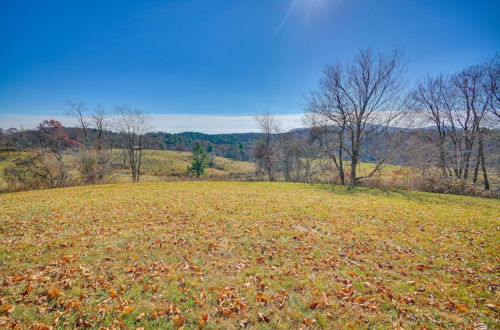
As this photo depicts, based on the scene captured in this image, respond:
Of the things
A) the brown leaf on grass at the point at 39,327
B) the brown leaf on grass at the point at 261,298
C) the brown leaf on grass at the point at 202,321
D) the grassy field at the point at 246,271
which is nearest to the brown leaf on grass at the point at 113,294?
the grassy field at the point at 246,271

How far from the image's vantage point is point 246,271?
4309 mm

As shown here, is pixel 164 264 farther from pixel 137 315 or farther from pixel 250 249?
pixel 250 249

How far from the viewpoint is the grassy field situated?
120 inches

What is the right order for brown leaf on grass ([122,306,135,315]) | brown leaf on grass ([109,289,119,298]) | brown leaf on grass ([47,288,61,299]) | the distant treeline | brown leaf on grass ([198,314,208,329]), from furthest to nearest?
the distant treeline → brown leaf on grass ([109,289,119,298]) → brown leaf on grass ([47,288,61,299]) → brown leaf on grass ([122,306,135,315]) → brown leaf on grass ([198,314,208,329])

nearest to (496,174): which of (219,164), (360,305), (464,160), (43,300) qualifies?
(464,160)

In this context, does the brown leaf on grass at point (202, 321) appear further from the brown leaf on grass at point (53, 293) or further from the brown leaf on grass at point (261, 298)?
the brown leaf on grass at point (53, 293)

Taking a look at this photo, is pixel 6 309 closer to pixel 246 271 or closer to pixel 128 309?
pixel 128 309

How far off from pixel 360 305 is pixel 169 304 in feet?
10.9

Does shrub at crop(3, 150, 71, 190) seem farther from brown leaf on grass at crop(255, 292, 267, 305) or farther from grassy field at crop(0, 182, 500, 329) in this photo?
brown leaf on grass at crop(255, 292, 267, 305)

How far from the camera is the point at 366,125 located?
63.1ft

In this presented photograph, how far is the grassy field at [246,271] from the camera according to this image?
304cm

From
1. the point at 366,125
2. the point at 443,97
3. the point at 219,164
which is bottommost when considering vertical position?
the point at 219,164

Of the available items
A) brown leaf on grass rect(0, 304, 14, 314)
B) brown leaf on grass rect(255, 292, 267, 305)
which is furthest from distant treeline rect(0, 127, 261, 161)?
brown leaf on grass rect(255, 292, 267, 305)

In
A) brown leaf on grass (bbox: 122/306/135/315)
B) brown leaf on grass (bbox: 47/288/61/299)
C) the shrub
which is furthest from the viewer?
the shrub
